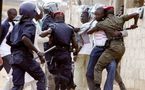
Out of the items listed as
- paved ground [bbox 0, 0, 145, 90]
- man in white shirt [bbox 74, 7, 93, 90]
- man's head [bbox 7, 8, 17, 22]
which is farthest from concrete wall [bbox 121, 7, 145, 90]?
man's head [bbox 7, 8, 17, 22]

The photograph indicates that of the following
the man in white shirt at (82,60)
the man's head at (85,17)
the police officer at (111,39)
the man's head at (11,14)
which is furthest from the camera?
the man's head at (85,17)

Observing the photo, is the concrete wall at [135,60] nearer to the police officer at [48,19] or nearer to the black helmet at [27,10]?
the police officer at [48,19]

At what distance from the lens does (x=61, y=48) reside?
9164 millimetres

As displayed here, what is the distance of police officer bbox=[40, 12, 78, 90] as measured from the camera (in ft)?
29.7

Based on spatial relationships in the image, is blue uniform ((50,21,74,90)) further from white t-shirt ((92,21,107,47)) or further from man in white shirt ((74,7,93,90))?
man in white shirt ((74,7,93,90))

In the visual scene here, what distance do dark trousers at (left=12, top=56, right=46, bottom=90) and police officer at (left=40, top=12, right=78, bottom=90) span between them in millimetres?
1016

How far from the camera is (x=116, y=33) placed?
8.79 metres

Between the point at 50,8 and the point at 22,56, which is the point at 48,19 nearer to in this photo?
the point at 50,8

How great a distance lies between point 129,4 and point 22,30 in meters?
4.90

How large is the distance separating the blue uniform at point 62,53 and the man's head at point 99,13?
528 mm

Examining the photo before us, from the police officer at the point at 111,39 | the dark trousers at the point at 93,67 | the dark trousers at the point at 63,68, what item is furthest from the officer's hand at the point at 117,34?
the dark trousers at the point at 63,68

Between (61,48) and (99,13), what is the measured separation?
93 cm

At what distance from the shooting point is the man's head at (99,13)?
8938 mm

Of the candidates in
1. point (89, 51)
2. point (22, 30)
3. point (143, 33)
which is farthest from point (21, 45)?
point (143, 33)
